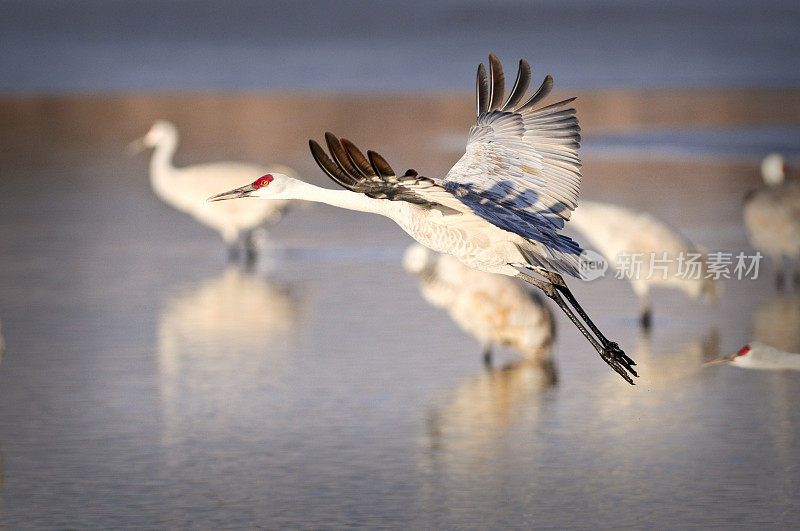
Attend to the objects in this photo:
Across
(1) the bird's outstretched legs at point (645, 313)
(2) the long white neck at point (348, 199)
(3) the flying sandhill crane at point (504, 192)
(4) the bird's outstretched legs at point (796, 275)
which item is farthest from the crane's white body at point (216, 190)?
(3) the flying sandhill crane at point (504, 192)

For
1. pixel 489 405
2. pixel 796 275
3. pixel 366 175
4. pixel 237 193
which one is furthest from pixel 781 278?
pixel 366 175

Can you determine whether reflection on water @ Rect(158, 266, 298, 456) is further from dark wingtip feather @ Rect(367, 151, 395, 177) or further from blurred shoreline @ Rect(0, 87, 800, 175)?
blurred shoreline @ Rect(0, 87, 800, 175)

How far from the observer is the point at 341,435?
894 cm

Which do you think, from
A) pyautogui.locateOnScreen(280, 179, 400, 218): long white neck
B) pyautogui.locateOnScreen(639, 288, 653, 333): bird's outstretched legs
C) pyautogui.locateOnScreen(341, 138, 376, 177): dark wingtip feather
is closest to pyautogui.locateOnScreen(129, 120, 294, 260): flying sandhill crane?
pyautogui.locateOnScreen(639, 288, 653, 333): bird's outstretched legs

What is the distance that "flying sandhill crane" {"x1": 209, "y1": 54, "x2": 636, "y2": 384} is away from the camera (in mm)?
8164

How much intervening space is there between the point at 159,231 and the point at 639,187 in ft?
22.7

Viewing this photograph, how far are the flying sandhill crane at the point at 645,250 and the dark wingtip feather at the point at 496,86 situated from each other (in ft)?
12.3

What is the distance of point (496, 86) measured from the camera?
8383 millimetres

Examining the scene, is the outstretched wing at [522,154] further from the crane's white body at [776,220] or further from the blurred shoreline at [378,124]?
the blurred shoreline at [378,124]

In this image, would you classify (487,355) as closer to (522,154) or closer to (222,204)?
(522,154)

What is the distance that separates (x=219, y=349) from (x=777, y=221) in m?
4.98

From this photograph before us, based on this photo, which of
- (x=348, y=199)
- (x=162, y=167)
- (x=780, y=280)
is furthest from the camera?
(x=162, y=167)

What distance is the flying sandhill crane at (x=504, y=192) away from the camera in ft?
26.8

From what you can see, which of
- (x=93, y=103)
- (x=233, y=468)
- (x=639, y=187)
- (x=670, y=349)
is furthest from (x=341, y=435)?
(x=93, y=103)
